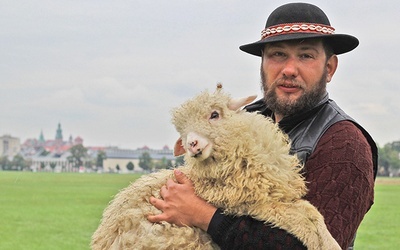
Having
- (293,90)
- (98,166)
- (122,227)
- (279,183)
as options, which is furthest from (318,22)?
(98,166)

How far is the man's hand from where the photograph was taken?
4.07 m

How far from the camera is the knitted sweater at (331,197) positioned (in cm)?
388

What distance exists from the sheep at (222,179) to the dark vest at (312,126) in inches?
4.3

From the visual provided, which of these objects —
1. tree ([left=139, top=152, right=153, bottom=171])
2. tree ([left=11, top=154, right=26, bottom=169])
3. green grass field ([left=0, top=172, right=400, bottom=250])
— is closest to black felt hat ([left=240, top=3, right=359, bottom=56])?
green grass field ([left=0, top=172, right=400, bottom=250])

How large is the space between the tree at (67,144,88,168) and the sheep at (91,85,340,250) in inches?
6925

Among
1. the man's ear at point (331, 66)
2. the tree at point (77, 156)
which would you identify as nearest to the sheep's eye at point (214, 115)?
the man's ear at point (331, 66)

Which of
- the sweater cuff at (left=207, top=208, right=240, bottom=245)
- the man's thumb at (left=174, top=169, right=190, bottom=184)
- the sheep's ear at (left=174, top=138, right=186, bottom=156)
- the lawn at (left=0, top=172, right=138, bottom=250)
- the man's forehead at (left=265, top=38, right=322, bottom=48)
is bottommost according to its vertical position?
the lawn at (left=0, top=172, right=138, bottom=250)

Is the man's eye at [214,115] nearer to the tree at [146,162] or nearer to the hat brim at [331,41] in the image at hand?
the hat brim at [331,41]

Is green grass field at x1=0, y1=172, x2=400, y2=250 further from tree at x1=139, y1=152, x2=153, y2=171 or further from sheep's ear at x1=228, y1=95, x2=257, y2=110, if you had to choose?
tree at x1=139, y1=152, x2=153, y2=171

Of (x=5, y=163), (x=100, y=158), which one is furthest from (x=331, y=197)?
(x=100, y=158)

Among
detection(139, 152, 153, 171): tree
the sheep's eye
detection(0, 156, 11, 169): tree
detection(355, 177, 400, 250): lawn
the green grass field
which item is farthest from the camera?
detection(0, 156, 11, 169): tree

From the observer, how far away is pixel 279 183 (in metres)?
4.05

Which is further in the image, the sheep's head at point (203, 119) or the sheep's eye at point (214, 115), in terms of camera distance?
the sheep's eye at point (214, 115)

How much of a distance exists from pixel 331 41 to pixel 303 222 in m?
1.56
